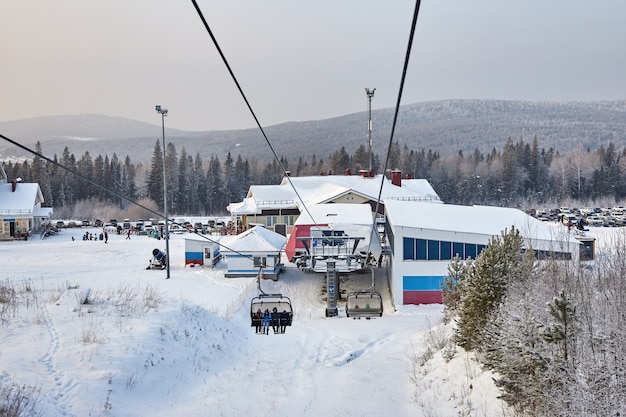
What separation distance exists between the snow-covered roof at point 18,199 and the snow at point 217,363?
3821 cm

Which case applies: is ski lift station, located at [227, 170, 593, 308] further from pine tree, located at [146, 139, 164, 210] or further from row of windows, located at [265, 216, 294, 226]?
pine tree, located at [146, 139, 164, 210]

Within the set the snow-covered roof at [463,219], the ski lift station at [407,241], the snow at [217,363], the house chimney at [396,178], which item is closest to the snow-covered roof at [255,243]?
the ski lift station at [407,241]

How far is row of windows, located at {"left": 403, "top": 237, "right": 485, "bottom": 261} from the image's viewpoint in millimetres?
26719

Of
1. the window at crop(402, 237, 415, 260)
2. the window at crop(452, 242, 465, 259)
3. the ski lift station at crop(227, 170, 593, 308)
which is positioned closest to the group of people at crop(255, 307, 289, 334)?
the ski lift station at crop(227, 170, 593, 308)

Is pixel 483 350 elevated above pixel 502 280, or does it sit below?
below

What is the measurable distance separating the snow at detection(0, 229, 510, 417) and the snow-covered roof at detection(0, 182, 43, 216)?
125 feet

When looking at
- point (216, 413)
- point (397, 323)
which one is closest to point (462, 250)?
point (397, 323)

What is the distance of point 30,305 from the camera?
16234 mm

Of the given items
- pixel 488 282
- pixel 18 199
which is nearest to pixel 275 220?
pixel 18 199

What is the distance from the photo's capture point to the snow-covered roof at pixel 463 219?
2695 centimetres

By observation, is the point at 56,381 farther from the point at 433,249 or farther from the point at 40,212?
the point at 40,212

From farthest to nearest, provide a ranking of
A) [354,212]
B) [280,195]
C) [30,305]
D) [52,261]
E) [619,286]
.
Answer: [280,195] → [52,261] → [354,212] → [30,305] → [619,286]

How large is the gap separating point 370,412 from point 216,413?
121 inches

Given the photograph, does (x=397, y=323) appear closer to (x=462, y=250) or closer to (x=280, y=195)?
(x=462, y=250)
